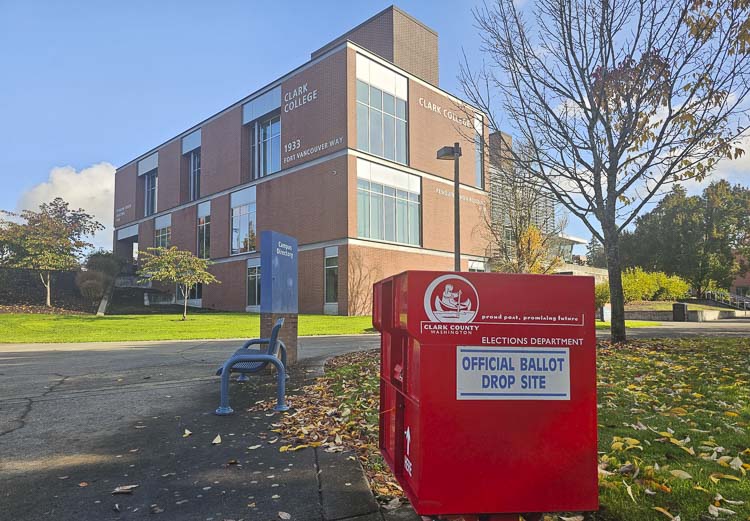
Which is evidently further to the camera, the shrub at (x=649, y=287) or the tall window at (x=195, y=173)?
the tall window at (x=195, y=173)

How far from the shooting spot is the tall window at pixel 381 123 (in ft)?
102

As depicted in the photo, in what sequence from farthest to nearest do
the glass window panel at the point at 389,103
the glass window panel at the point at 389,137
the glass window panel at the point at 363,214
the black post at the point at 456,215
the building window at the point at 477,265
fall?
the building window at the point at 477,265 → the glass window panel at the point at 389,137 → the glass window panel at the point at 389,103 → the glass window panel at the point at 363,214 → the black post at the point at 456,215

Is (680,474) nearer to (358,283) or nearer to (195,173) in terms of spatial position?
(358,283)

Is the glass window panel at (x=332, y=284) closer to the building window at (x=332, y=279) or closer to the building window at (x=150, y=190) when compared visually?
the building window at (x=332, y=279)

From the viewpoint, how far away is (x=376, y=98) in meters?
32.0

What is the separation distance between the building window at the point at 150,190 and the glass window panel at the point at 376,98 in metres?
29.7

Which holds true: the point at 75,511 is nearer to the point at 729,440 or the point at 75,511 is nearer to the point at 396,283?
the point at 396,283

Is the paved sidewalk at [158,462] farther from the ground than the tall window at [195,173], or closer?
closer

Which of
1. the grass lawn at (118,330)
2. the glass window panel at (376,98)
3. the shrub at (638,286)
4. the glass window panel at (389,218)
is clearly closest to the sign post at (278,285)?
the grass lawn at (118,330)

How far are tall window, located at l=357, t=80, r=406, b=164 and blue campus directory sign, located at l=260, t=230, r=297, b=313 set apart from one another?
2308cm

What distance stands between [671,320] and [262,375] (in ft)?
102

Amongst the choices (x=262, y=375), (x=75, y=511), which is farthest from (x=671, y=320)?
(x=75, y=511)

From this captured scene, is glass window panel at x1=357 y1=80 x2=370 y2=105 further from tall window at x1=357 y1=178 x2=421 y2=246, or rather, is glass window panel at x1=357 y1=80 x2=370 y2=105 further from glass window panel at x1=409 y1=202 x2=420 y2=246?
glass window panel at x1=409 y1=202 x2=420 y2=246

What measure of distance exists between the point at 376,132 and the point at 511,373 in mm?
30764
